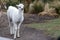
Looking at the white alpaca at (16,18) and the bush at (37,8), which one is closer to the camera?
the white alpaca at (16,18)

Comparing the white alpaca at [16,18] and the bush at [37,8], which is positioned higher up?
the white alpaca at [16,18]

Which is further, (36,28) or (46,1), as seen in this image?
(46,1)

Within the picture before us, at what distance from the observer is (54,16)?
61.0ft

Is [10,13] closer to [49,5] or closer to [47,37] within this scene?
[47,37]

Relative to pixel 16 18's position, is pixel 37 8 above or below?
below

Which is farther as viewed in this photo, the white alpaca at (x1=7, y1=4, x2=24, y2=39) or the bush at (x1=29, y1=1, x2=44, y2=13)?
the bush at (x1=29, y1=1, x2=44, y2=13)

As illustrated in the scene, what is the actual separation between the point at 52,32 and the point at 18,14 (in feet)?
8.09

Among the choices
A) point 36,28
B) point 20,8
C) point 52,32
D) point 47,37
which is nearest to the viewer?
point 20,8

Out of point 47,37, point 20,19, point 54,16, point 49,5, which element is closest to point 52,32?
point 47,37

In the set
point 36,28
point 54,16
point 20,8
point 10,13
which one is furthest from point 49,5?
point 20,8

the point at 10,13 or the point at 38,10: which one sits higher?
the point at 10,13

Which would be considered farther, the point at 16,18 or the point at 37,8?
the point at 37,8

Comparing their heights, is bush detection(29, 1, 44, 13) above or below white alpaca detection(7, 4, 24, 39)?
below

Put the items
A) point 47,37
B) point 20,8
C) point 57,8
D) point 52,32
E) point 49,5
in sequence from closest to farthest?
point 20,8 < point 47,37 < point 52,32 < point 57,8 < point 49,5
